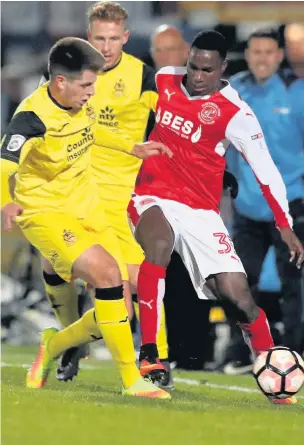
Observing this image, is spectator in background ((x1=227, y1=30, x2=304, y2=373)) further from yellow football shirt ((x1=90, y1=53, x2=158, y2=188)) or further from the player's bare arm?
the player's bare arm

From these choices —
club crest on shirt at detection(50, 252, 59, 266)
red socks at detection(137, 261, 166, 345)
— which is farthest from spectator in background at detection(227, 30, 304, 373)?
club crest on shirt at detection(50, 252, 59, 266)

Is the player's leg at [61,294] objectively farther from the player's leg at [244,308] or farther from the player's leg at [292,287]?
the player's leg at [292,287]

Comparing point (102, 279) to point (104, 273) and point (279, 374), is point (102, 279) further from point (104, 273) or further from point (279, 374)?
point (279, 374)

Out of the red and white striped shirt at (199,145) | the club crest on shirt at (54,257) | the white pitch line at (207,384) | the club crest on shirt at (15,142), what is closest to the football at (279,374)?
the white pitch line at (207,384)

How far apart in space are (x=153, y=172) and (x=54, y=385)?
5.12 feet

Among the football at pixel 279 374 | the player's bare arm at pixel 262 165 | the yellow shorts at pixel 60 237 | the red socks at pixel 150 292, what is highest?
the player's bare arm at pixel 262 165

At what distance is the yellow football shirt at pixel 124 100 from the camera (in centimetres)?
976

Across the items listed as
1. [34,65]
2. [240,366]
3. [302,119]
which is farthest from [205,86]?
[34,65]

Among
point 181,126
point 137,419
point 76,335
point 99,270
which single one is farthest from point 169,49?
point 137,419

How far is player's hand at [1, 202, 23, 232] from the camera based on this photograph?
7.70 metres

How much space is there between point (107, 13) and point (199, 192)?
4.78 ft

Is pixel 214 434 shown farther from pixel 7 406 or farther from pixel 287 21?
pixel 287 21

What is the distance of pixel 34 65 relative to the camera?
1561cm

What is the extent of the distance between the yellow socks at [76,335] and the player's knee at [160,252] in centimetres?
55
